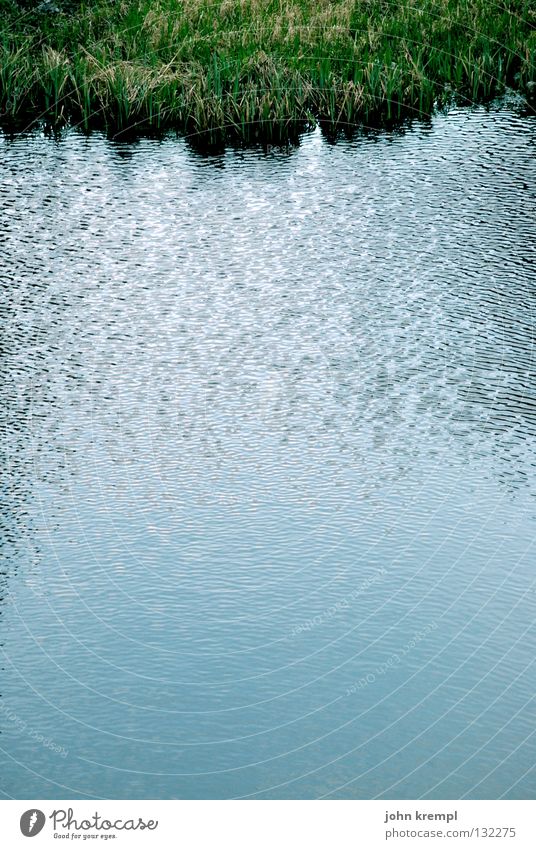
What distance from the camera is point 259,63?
78.5ft

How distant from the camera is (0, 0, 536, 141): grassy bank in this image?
2327cm

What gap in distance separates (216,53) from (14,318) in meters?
10.0

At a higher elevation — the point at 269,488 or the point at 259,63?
the point at 259,63

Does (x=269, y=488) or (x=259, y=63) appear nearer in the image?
(x=269, y=488)

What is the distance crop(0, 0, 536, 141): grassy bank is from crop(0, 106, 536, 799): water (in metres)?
3.26

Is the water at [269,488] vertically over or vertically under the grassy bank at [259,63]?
under

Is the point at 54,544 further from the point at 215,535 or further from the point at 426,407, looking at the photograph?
the point at 426,407

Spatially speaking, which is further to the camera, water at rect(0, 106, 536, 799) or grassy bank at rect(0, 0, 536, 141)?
grassy bank at rect(0, 0, 536, 141)

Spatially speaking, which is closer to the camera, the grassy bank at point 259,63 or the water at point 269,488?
the water at point 269,488

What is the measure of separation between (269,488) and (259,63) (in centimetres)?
1368

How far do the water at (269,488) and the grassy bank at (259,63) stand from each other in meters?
3.26

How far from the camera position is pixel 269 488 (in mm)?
11656

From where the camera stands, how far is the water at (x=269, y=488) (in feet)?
28.5

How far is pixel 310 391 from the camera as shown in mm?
13703
